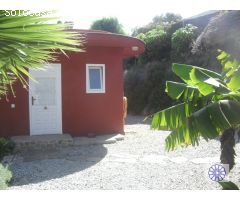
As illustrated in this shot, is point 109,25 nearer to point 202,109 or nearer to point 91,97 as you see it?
point 91,97

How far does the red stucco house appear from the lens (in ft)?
32.9

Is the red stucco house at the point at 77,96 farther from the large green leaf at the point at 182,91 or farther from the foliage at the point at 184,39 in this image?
the foliage at the point at 184,39

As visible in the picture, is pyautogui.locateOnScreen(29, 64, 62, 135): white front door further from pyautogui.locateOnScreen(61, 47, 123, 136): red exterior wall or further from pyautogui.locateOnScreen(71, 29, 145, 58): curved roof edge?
pyautogui.locateOnScreen(71, 29, 145, 58): curved roof edge

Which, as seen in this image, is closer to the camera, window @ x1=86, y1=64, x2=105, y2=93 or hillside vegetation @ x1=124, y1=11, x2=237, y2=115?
window @ x1=86, y1=64, x2=105, y2=93

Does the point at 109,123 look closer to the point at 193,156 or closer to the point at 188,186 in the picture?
the point at 193,156

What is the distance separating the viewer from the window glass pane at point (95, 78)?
1070 cm

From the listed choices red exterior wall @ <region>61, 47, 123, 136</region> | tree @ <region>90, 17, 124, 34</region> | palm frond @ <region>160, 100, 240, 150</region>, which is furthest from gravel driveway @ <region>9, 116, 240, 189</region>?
tree @ <region>90, 17, 124, 34</region>

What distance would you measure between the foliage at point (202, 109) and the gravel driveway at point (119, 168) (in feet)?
5.48

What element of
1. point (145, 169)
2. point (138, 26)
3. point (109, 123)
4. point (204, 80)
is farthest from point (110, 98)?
point (138, 26)

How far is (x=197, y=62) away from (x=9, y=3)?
40.9 feet

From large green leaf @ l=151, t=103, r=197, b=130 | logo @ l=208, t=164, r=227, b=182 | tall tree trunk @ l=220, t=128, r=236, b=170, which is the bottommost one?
logo @ l=208, t=164, r=227, b=182

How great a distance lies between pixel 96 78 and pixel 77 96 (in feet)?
2.66

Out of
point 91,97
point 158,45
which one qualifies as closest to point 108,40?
point 91,97

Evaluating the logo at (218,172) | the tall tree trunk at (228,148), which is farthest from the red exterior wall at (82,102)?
the logo at (218,172)
